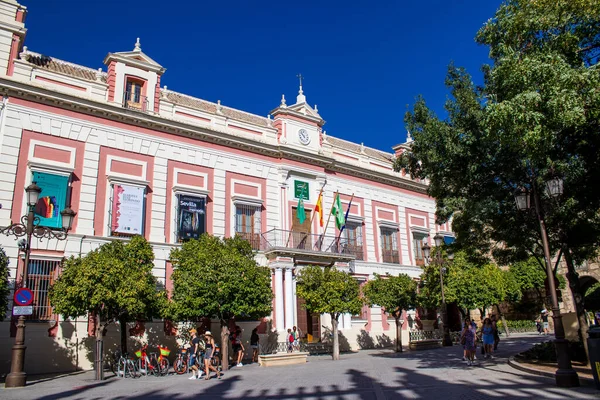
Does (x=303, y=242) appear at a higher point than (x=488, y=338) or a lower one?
higher

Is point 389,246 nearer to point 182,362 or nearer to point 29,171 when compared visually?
point 182,362

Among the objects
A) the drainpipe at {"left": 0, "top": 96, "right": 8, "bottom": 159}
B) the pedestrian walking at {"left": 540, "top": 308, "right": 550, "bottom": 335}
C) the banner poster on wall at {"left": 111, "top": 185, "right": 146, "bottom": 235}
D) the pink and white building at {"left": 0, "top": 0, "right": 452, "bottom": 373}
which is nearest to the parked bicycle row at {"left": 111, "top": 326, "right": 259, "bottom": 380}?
the pink and white building at {"left": 0, "top": 0, "right": 452, "bottom": 373}

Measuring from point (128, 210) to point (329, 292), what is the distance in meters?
8.36

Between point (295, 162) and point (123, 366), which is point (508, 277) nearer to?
point (295, 162)

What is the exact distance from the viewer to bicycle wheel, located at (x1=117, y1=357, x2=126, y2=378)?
47.7 ft

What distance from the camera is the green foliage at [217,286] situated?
16562 mm

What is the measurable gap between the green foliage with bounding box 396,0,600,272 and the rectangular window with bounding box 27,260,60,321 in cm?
1253

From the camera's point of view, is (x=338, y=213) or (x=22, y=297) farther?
(x=338, y=213)

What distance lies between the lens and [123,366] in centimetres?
1471

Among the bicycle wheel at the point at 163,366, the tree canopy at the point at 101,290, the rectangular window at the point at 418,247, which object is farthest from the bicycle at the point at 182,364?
the rectangular window at the point at 418,247

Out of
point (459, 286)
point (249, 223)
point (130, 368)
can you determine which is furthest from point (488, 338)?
point (130, 368)

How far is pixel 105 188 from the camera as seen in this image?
19078mm

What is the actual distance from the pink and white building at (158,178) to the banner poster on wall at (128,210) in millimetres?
41

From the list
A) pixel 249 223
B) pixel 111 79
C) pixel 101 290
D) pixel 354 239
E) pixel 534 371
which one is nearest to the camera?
pixel 534 371
